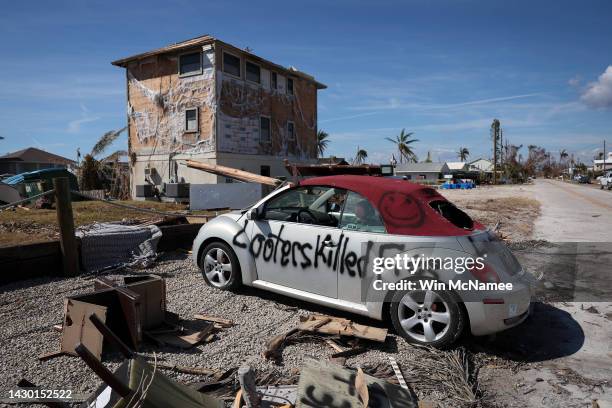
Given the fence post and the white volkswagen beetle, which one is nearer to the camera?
the white volkswagen beetle

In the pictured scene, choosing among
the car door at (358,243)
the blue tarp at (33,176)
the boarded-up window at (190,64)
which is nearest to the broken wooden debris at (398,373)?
the car door at (358,243)

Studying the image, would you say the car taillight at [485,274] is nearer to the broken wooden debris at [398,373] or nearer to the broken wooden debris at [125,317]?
the broken wooden debris at [398,373]

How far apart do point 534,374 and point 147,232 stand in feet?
20.4

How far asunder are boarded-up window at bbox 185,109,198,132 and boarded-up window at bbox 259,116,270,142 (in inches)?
157

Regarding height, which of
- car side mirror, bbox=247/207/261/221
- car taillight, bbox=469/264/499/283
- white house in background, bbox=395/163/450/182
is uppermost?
white house in background, bbox=395/163/450/182

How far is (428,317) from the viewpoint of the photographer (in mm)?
3975

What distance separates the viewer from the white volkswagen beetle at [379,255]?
383cm

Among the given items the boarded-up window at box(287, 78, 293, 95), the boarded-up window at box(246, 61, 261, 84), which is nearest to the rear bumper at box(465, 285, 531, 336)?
the boarded-up window at box(246, 61, 261, 84)

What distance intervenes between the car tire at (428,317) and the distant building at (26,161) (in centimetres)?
4565

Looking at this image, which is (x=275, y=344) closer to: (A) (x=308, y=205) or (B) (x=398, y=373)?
(B) (x=398, y=373)

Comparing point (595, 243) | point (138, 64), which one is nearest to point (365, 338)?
point (595, 243)

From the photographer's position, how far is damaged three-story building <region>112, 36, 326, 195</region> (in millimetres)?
22281

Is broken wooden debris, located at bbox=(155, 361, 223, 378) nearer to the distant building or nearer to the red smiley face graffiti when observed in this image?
the red smiley face graffiti

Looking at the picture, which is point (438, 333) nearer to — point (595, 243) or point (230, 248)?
point (230, 248)
